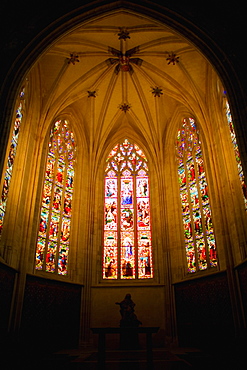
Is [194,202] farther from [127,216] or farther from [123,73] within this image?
[123,73]

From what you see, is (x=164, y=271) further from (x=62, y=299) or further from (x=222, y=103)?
(x=222, y=103)

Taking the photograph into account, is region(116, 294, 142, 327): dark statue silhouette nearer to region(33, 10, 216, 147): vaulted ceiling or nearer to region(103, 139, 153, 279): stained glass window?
region(103, 139, 153, 279): stained glass window

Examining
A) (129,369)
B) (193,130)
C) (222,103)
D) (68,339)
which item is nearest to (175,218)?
(193,130)

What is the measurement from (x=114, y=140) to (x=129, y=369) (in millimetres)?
11866

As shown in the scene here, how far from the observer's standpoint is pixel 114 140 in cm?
1703

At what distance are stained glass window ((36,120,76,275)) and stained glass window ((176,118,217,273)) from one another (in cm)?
504

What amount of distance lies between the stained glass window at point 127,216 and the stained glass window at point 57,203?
194cm

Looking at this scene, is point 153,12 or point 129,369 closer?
point 129,369

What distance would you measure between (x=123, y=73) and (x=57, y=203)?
662 centimetres

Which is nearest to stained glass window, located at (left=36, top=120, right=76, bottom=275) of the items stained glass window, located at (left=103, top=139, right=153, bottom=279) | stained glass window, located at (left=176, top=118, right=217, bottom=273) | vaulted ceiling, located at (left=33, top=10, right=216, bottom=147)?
vaulted ceiling, located at (left=33, top=10, right=216, bottom=147)

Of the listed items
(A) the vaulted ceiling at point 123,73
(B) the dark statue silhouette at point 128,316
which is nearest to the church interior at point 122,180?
(A) the vaulted ceiling at point 123,73

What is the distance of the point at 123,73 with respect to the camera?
1489cm

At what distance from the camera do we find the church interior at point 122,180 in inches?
372

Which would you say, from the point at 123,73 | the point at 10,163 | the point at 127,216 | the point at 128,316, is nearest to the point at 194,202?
the point at 127,216
